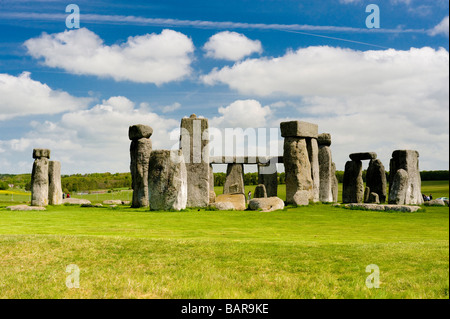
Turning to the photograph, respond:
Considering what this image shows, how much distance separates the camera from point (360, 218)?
56.6 feet

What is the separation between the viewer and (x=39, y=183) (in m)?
25.1

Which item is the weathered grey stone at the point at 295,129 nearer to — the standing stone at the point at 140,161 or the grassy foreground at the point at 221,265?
the standing stone at the point at 140,161

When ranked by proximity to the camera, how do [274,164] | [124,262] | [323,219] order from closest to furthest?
[124,262] → [323,219] → [274,164]

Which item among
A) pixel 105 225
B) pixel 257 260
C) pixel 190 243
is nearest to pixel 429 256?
pixel 257 260

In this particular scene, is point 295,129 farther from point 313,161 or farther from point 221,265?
point 221,265

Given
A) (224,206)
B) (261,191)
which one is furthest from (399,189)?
(224,206)

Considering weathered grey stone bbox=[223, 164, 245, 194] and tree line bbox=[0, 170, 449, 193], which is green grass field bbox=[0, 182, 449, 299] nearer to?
weathered grey stone bbox=[223, 164, 245, 194]

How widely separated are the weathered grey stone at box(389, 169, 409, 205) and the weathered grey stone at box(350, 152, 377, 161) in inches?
240

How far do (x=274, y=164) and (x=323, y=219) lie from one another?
1603cm

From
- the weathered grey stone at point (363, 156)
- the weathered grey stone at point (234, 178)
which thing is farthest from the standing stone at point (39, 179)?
the weathered grey stone at point (363, 156)

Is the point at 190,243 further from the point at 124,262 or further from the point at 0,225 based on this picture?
the point at 0,225

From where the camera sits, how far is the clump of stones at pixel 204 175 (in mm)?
19953

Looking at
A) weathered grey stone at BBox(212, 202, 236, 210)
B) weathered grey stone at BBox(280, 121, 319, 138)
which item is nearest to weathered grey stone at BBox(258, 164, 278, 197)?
weathered grey stone at BBox(280, 121, 319, 138)
